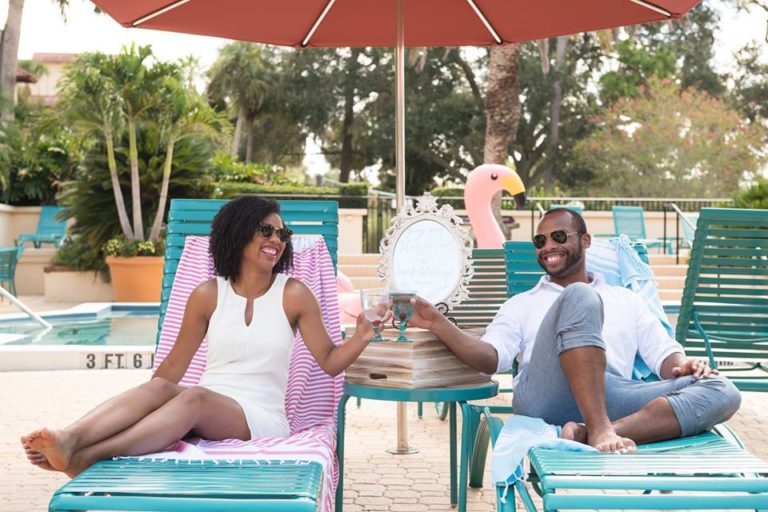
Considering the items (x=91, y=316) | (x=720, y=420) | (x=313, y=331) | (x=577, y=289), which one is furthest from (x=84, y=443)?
(x=91, y=316)

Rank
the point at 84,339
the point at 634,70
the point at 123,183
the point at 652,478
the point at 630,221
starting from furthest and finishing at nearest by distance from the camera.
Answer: the point at 634,70 < the point at 630,221 < the point at 123,183 < the point at 84,339 < the point at 652,478

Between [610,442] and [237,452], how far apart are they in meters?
1.16

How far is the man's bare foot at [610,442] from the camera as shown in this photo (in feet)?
10.00

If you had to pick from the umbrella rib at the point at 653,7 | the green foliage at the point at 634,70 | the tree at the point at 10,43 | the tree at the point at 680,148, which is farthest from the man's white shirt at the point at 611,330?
the green foliage at the point at 634,70

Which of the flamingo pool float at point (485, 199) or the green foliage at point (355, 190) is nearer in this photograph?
the flamingo pool float at point (485, 199)

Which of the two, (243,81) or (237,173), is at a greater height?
(243,81)

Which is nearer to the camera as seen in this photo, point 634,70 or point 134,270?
point 134,270

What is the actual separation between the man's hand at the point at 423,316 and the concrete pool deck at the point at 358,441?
0.97 meters

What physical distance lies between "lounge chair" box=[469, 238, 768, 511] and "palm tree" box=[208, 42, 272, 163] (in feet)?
107

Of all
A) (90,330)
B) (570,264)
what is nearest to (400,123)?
(570,264)

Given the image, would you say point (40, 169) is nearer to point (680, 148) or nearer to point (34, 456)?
point (680, 148)

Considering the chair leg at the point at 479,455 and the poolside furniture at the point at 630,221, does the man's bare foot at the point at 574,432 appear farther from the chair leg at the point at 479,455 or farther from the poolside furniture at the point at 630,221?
the poolside furniture at the point at 630,221

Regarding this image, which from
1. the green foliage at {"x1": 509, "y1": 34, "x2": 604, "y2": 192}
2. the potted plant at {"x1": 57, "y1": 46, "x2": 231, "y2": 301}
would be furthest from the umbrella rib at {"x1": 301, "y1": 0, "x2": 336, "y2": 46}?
the green foliage at {"x1": 509, "y1": 34, "x2": 604, "y2": 192}

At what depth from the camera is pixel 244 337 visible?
3.54 metres
